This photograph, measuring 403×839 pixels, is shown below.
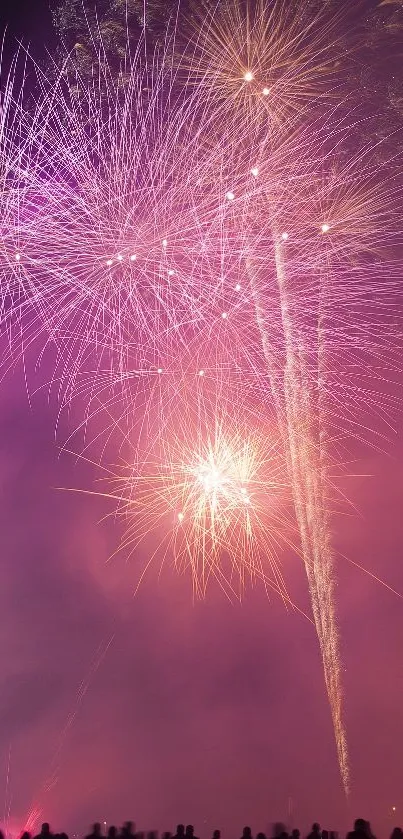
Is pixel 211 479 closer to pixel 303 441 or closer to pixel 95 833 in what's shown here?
pixel 303 441

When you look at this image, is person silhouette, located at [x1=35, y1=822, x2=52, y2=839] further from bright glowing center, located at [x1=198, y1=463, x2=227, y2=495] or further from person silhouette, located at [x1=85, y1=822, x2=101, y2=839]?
bright glowing center, located at [x1=198, y1=463, x2=227, y2=495]

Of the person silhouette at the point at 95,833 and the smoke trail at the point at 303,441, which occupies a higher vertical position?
the smoke trail at the point at 303,441

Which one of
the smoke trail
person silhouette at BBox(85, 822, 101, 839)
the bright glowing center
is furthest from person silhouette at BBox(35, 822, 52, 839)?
the smoke trail

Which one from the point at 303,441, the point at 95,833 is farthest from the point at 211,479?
the point at 95,833

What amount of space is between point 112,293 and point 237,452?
9.82 ft

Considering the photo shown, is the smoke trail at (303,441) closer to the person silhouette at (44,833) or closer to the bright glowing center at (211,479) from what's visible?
the bright glowing center at (211,479)


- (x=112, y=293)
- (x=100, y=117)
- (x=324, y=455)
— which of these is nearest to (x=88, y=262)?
(x=112, y=293)

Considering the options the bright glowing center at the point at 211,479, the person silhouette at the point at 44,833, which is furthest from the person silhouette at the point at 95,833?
the bright glowing center at the point at 211,479

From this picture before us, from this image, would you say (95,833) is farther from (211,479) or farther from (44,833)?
(211,479)

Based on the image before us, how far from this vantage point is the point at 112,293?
12.1 meters

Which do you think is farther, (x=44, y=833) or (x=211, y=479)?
(x=211, y=479)

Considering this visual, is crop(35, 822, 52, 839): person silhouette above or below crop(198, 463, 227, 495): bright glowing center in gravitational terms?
below

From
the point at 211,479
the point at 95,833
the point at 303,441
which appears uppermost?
the point at 303,441

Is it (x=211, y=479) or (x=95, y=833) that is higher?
(x=211, y=479)
